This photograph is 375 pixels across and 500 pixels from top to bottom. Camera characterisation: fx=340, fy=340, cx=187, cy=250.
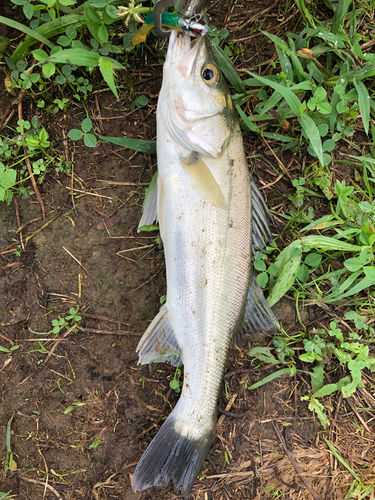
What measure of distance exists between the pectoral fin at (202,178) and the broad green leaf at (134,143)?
1.61 ft

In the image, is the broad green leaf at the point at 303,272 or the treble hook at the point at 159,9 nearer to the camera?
the treble hook at the point at 159,9

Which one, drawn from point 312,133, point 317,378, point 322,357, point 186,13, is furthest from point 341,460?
point 186,13

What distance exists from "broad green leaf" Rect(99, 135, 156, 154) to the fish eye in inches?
25.2

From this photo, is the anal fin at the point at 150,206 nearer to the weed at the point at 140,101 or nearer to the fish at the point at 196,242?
the fish at the point at 196,242

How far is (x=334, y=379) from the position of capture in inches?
111

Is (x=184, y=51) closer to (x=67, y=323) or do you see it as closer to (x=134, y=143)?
(x=134, y=143)

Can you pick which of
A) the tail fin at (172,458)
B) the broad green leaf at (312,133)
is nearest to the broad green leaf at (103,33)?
the broad green leaf at (312,133)

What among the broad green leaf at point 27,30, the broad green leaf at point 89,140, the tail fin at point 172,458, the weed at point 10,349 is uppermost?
the broad green leaf at point 27,30

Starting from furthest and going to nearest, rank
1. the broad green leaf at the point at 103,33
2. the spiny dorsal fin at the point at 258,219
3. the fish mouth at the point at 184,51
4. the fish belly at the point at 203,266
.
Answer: the spiny dorsal fin at the point at 258,219, the broad green leaf at the point at 103,33, the fish belly at the point at 203,266, the fish mouth at the point at 184,51

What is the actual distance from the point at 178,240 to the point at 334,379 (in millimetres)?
1776

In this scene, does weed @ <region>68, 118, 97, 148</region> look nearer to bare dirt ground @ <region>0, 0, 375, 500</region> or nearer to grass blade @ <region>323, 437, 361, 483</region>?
bare dirt ground @ <region>0, 0, 375, 500</region>

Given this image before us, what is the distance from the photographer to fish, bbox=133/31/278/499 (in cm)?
232

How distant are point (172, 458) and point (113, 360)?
837 mm

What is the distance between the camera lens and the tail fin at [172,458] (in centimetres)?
246
